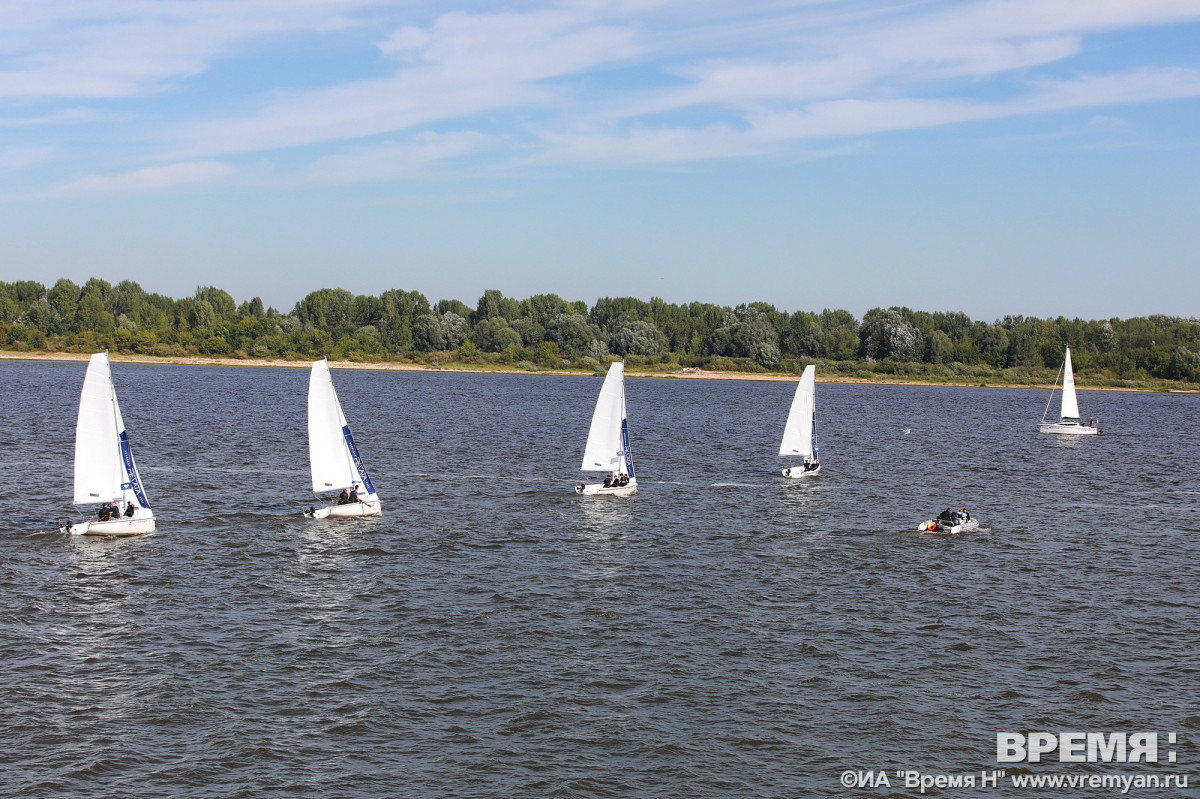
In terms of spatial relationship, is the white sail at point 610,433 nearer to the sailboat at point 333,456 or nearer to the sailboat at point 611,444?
the sailboat at point 611,444

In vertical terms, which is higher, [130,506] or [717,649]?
[130,506]

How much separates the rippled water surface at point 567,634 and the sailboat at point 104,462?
1.49 metres

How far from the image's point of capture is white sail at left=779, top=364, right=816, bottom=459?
6969 cm

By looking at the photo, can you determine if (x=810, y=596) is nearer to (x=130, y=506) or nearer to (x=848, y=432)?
(x=130, y=506)

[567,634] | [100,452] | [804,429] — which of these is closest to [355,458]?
[100,452]

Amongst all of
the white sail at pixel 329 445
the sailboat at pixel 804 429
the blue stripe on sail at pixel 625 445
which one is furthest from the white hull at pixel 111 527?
the sailboat at pixel 804 429

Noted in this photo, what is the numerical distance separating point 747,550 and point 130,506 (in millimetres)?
26930

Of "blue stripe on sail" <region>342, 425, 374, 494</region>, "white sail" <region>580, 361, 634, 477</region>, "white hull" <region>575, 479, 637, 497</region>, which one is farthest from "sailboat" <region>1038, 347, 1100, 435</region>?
"blue stripe on sail" <region>342, 425, 374, 494</region>

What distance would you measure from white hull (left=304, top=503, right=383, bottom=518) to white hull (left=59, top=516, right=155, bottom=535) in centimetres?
725

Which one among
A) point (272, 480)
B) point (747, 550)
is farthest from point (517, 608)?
point (272, 480)

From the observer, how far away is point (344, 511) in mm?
48125

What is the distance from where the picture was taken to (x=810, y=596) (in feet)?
120

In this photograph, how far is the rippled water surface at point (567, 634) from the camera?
910 inches

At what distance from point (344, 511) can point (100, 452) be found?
431 inches
